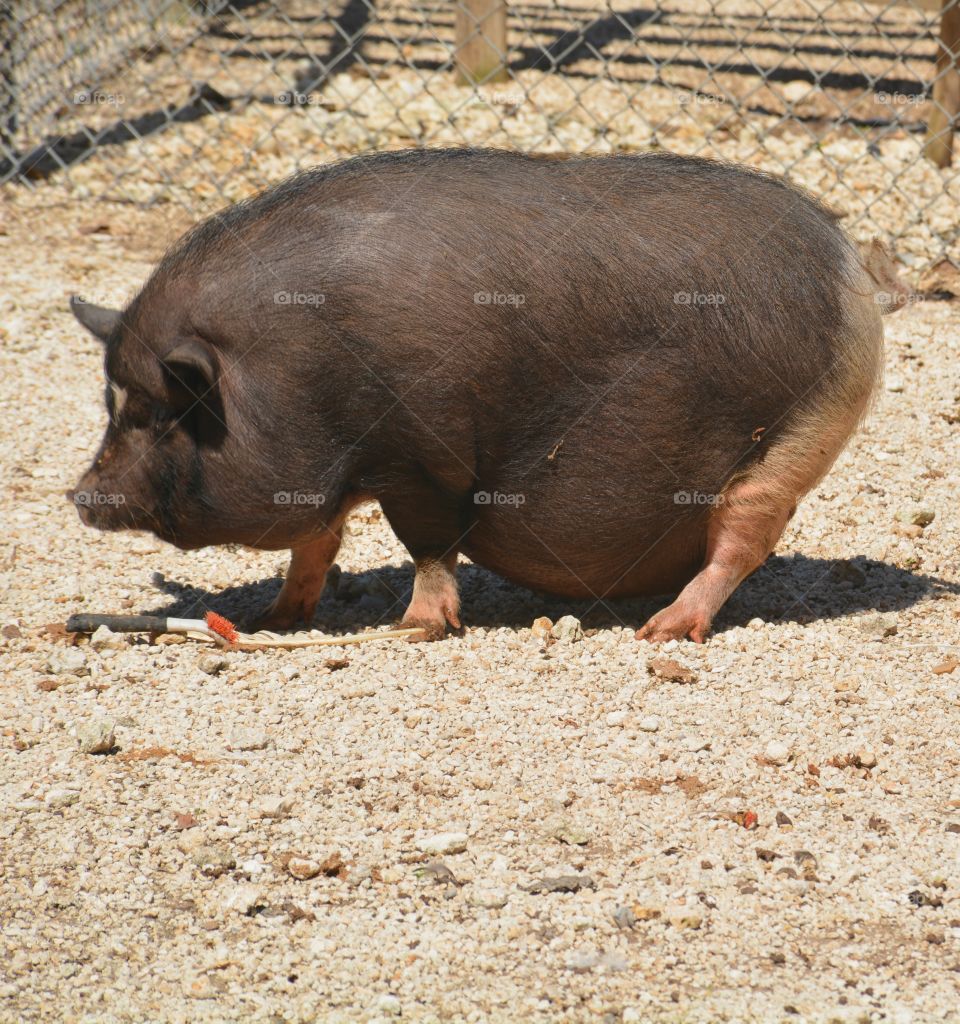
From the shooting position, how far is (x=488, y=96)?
9.93 metres

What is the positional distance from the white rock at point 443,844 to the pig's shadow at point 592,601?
1511 mm

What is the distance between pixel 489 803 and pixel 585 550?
4.15 feet

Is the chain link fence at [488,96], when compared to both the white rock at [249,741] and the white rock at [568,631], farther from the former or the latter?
the white rock at [249,741]

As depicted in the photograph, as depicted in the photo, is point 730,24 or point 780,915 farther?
point 730,24

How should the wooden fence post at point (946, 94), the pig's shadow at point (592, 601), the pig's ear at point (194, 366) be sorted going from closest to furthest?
the pig's ear at point (194, 366), the pig's shadow at point (592, 601), the wooden fence post at point (946, 94)

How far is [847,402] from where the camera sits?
4.66 meters

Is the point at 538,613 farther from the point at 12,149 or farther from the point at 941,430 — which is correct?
the point at 12,149

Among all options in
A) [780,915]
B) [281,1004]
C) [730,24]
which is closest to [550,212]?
[780,915]

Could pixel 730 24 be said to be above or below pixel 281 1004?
above

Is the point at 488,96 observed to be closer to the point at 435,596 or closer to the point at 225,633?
the point at 435,596

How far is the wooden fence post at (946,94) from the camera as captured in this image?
8258 millimetres

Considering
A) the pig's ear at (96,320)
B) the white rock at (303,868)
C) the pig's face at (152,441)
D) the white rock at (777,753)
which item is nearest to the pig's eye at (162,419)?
the pig's face at (152,441)

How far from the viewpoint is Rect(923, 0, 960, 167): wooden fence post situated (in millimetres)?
8258

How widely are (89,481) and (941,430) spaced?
3.90 m
